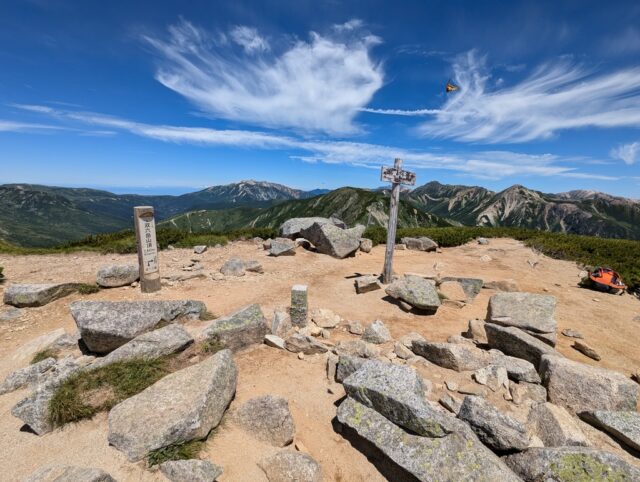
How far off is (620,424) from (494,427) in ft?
7.32

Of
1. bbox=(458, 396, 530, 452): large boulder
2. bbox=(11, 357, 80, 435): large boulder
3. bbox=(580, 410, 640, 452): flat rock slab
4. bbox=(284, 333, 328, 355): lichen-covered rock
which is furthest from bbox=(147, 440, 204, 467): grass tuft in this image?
bbox=(580, 410, 640, 452): flat rock slab

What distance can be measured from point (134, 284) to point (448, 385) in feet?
39.4

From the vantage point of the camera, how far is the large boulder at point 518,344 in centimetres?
692

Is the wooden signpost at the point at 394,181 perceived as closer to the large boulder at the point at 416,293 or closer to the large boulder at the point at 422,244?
the large boulder at the point at 416,293

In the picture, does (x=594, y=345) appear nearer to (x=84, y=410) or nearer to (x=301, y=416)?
(x=301, y=416)

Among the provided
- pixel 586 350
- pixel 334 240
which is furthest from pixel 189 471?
pixel 334 240

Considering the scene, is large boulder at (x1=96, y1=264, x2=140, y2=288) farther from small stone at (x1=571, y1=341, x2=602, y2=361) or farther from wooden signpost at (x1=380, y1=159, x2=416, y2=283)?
small stone at (x1=571, y1=341, x2=602, y2=361)

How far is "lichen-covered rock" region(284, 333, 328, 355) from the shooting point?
7.70m

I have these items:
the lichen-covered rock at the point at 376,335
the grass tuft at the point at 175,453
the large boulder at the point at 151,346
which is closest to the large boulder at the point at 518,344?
the lichen-covered rock at the point at 376,335

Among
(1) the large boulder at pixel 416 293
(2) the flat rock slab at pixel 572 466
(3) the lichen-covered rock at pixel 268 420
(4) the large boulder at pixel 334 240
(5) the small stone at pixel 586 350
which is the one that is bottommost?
(5) the small stone at pixel 586 350

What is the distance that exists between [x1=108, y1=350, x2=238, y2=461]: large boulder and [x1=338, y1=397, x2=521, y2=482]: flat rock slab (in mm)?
2293

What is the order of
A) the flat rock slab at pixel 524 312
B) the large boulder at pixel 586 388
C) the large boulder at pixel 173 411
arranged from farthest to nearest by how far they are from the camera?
the flat rock slab at pixel 524 312
the large boulder at pixel 586 388
the large boulder at pixel 173 411

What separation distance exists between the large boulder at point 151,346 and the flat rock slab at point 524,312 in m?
8.43

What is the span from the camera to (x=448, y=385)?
632 centimetres
